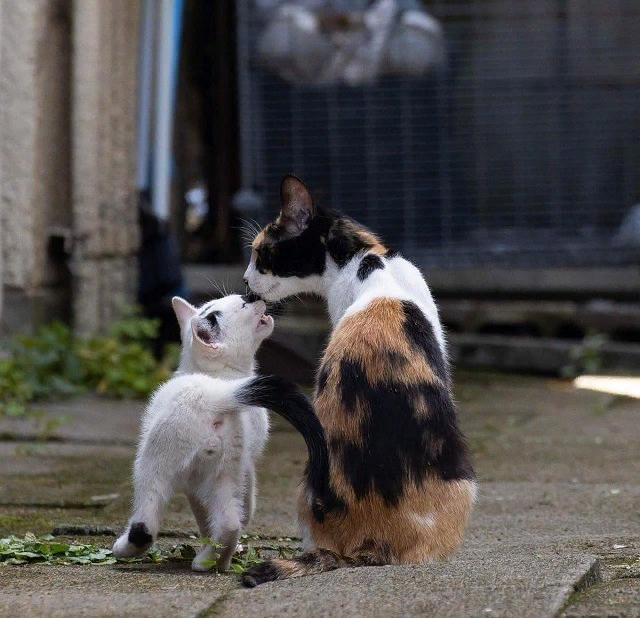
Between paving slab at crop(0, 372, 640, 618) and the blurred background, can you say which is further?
the blurred background

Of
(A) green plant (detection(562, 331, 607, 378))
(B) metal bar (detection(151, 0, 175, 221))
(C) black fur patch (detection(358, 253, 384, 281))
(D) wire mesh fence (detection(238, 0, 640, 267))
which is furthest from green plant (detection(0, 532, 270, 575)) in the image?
(A) green plant (detection(562, 331, 607, 378))

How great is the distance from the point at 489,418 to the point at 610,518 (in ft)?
7.79

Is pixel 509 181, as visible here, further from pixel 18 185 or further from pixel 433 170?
pixel 18 185

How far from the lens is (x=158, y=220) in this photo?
25.2 ft

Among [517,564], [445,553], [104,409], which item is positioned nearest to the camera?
[517,564]

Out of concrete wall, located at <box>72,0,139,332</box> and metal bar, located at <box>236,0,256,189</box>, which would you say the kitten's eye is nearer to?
concrete wall, located at <box>72,0,139,332</box>

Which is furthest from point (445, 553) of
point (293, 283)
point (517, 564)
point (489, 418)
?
point (489, 418)

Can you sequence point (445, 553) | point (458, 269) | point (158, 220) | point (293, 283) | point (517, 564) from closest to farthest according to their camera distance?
1. point (517, 564)
2. point (445, 553)
3. point (293, 283)
4. point (158, 220)
5. point (458, 269)

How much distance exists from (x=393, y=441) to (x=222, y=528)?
470 millimetres

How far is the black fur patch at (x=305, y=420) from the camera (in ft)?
9.77

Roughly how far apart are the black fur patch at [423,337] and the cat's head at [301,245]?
372mm

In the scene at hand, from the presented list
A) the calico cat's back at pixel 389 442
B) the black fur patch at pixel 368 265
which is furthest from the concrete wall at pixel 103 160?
the calico cat's back at pixel 389 442

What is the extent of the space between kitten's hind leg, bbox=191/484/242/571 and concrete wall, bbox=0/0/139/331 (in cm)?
366

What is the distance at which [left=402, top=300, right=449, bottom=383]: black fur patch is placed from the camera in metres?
3.24
